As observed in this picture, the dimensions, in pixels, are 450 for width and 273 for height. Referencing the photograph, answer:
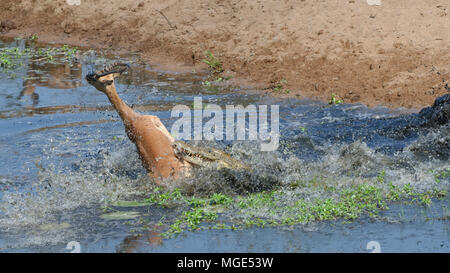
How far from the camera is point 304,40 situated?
11109 millimetres

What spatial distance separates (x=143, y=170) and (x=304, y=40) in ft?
16.5

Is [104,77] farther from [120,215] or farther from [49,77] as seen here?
[49,77]

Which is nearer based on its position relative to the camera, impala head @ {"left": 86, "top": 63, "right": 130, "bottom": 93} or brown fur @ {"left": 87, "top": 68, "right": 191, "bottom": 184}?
impala head @ {"left": 86, "top": 63, "right": 130, "bottom": 93}

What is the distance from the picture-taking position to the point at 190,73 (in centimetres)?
1141

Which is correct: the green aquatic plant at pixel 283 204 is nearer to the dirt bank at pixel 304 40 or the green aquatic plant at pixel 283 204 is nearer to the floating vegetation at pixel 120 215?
the floating vegetation at pixel 120 215

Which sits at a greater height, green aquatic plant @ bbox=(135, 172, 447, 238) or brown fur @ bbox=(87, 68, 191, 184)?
brown fur @ bbox=(87, 68, 191, 184)

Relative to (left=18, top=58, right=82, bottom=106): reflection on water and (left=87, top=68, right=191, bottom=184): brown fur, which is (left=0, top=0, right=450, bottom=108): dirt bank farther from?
(left=87, top=68, right=191, bottom=184): brown fur

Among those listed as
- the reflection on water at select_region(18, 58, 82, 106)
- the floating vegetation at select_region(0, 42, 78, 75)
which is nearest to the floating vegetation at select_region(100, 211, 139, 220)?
the reflection on water at select_region(18, 58, 82, 106)

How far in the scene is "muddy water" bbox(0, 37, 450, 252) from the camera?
213 inches

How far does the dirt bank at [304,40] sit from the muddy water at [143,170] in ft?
2.07

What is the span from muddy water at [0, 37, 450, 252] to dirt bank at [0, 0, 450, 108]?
2.07 feet

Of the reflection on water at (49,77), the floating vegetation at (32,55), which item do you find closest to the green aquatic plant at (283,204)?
the reflection on water at (49,77)
